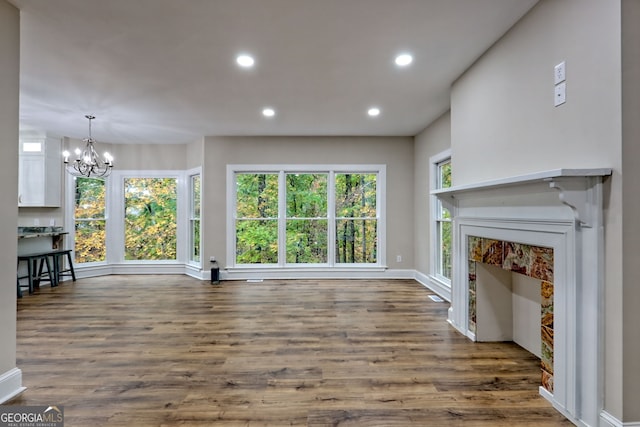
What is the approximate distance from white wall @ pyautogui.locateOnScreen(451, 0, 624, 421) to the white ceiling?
0.86 ft

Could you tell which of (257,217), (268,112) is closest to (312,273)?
(257,217)

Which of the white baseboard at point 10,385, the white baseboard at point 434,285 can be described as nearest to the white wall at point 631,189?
the white baseboard at point 434,285

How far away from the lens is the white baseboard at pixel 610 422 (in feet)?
5.36

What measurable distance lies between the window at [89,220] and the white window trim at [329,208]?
271 centimetres

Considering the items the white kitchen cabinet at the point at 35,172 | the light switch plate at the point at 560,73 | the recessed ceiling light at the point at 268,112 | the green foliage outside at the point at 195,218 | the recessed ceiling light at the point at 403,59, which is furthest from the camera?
the green foliage outside at the point at 195,218

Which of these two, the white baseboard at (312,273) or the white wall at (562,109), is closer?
the white wall at (562,109)

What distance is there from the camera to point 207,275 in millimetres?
5812

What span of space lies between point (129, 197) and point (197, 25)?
5112mm

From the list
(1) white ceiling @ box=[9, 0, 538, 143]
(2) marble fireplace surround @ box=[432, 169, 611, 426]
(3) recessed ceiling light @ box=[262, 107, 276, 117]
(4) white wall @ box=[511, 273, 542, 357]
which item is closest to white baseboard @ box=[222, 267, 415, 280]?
(1) white ceiling @ box=[9, 0, 538, 143]

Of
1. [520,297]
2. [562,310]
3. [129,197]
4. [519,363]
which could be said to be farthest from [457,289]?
[129,197]

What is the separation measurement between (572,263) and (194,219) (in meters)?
6.00

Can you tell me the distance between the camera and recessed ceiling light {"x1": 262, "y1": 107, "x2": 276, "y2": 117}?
4.32 metres

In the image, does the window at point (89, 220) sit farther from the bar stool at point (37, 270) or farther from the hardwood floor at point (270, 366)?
the hardwood floor at point (270, 366)

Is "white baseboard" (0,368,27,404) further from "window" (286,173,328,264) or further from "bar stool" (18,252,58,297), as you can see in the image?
"window" (286,173,328,264)
